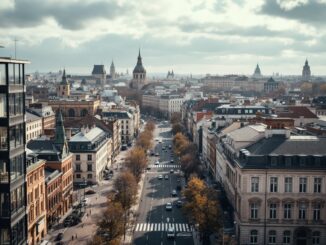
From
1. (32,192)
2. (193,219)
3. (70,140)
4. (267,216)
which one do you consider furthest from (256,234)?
(70,140)

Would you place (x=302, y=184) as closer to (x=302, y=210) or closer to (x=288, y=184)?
(x=288, y=184)

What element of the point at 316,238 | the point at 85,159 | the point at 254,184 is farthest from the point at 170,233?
the point at 85,159

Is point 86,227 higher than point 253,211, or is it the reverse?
point 253,211

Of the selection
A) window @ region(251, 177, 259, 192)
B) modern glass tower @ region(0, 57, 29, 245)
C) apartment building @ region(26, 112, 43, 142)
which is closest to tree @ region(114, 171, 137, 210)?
window @ region(251, 177, 259, 192)

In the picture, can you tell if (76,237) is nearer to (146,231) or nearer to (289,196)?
(146,231)

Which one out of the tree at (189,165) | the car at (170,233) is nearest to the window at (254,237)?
the car at (170,233)

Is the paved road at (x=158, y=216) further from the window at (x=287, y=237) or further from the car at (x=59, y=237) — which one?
the window at (x=287, y=237)
